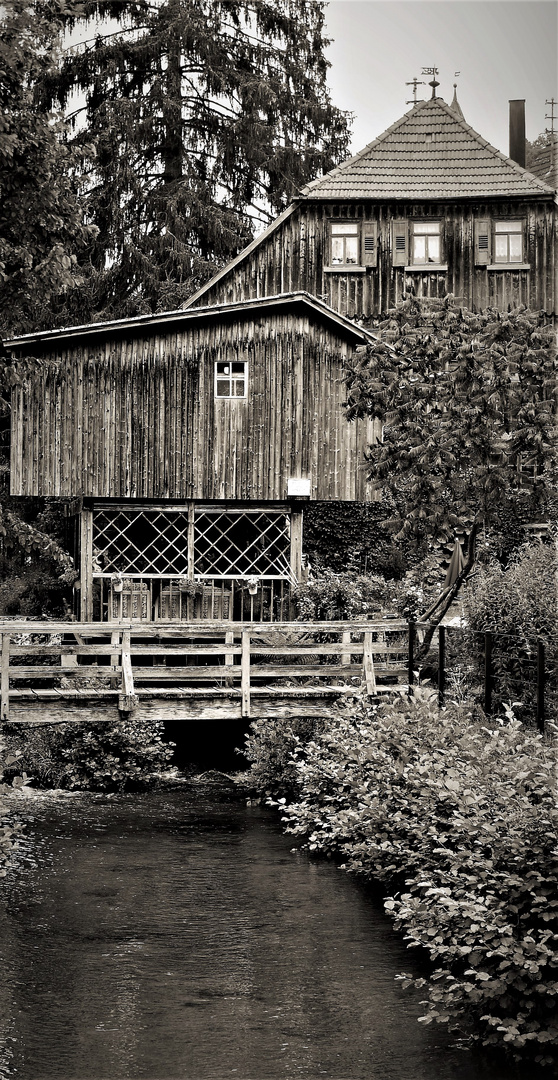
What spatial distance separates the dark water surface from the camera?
24.5ft

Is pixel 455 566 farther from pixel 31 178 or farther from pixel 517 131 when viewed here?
pixel 517 131

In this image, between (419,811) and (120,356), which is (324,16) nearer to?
(120,356)

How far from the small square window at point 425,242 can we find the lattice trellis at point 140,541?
9.54 m

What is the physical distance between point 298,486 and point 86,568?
13.9ft

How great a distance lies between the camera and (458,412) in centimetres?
1617

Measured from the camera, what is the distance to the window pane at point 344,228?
27.5 m

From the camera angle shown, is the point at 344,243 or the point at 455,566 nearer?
the point at 455,566

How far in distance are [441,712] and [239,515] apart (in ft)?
33.4

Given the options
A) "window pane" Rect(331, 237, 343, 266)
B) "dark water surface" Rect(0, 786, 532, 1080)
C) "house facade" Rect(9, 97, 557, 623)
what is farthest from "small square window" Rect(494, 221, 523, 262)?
"dark water surface" Rect(0, 786, 532, 1080)

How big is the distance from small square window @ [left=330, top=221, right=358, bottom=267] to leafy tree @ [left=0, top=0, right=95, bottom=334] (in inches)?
395

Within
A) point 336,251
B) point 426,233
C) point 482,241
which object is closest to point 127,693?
point 336,251

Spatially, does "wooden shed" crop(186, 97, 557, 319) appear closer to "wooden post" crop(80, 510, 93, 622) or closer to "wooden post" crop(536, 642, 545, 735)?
"wooden post" crop(80, 510, 93, 622)

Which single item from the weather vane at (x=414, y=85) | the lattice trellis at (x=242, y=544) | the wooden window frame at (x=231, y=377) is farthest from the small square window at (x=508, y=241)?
the lattice trellis at (x=242, y=544)

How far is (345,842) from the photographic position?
1306 centimetres
